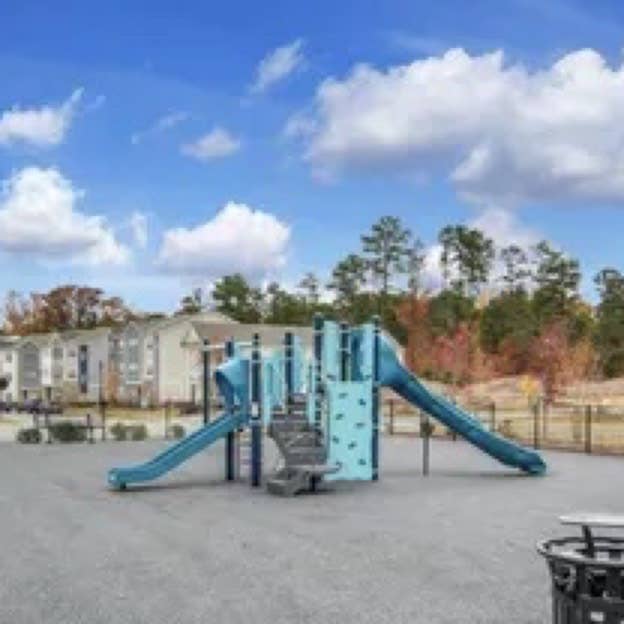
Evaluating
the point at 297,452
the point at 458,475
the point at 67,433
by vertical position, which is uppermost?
the point at 297,452

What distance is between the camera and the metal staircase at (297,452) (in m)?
17.8

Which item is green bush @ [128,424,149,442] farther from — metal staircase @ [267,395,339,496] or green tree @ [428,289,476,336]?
green tree @ [428,289,476,336]

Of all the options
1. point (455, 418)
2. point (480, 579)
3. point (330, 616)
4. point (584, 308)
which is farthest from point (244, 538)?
point (584, 308)

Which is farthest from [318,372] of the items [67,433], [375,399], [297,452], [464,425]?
[67,433]

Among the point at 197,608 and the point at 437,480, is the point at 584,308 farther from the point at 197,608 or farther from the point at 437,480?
the point at 197,608

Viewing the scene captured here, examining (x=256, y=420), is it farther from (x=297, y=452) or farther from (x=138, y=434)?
(x=138, y=434)

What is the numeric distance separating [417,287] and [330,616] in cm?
8986

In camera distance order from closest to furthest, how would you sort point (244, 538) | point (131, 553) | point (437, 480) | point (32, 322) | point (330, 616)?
point (330, 616), point (131, 553), point (244, 538), point (437, 480), point (32, 322)

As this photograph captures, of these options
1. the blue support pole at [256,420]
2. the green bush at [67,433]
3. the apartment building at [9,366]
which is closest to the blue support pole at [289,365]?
the blue support pole at [256,420]

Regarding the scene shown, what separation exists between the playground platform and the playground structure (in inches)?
20.3

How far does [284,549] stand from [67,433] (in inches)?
993

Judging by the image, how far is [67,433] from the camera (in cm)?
3556

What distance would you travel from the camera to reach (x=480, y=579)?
9578 mm

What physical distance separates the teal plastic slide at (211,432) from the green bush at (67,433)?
617 inches
